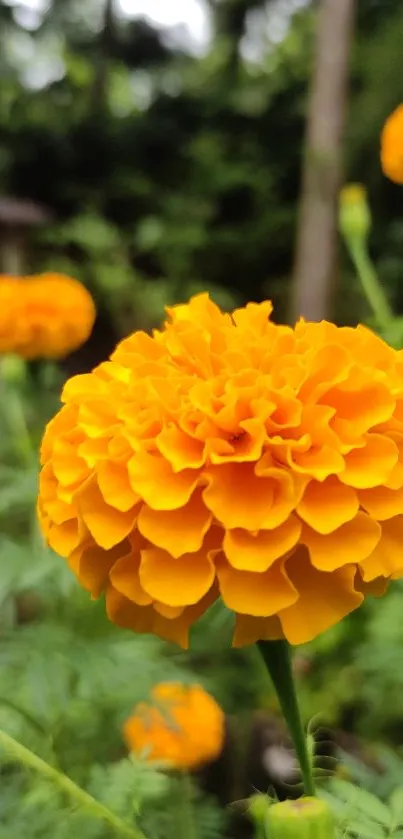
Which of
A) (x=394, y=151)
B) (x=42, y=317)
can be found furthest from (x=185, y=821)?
(x=42, y=317)

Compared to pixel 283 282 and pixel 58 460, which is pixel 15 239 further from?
pixel 58 460

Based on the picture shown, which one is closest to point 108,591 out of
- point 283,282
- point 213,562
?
point 213,562

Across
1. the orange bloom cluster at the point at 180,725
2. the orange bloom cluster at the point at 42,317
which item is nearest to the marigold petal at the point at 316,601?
the orange bloom cluster at the point at 180,725

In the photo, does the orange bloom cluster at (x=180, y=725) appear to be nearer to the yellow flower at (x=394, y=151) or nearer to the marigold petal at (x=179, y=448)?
the marigold petal at (x=179, y=448)

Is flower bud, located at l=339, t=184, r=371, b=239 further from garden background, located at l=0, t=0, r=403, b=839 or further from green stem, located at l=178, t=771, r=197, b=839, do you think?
garden background, located at l=0, t=0, r=403, b=839

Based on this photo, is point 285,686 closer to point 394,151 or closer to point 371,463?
point 371,463

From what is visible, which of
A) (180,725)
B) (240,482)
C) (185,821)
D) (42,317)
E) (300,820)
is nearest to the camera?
(300,820)

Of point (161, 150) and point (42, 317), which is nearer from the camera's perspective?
point (42, 317)
